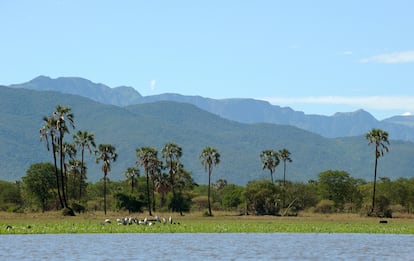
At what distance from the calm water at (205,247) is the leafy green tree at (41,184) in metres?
68.9

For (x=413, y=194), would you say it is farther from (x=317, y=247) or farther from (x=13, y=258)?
(x=13, y=258)

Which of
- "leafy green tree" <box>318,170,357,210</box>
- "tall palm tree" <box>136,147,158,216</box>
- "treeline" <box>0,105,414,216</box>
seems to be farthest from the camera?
"leafy green tree" <box>318,170,357,210</box>

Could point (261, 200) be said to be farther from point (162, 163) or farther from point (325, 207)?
point (325, 207)

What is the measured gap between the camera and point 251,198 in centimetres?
13650

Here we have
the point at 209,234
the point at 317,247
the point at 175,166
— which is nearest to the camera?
the point at 317,247

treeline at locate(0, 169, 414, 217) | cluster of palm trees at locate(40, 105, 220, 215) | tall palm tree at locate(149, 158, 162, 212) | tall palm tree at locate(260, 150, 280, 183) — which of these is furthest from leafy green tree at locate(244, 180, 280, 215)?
tall palm tree at locate(260, 150, 280, 183)

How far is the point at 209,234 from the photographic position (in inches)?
2933

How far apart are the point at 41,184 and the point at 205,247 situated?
281 feet

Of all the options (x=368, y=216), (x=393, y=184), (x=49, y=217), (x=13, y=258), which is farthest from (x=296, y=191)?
(x=13, y=258)

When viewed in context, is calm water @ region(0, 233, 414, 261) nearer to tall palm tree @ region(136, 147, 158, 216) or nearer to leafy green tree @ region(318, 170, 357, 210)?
tall palm tree @ region(136, 147, 158, 216)

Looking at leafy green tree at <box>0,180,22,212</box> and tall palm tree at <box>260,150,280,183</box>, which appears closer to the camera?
tall palm tree at <box>260,150,280,183</box>

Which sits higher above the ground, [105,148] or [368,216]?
[105,148]

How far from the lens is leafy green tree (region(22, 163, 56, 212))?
137 m

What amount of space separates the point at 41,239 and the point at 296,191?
111m
